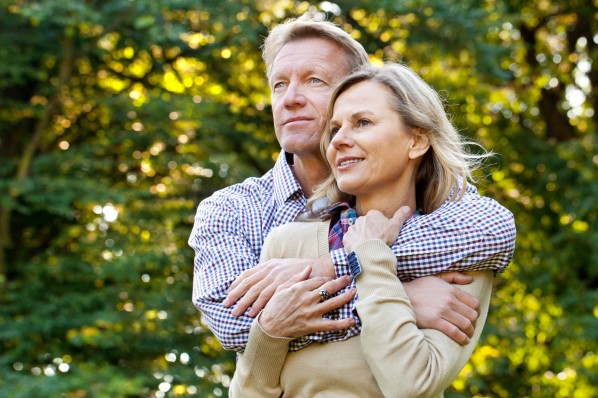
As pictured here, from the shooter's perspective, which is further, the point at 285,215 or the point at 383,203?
the point at 285,215

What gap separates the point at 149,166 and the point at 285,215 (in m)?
5.30

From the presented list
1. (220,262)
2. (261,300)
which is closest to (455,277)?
(261,300)

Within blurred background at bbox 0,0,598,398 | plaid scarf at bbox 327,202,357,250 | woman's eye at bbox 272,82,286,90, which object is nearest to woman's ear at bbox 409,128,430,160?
plaid scarf at bbox 327,202,357,250

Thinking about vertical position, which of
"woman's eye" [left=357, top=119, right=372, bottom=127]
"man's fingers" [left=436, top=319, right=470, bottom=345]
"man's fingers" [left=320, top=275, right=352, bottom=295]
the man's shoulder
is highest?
"woman's eye" [left=357, top=119, right=372, bottom=127]

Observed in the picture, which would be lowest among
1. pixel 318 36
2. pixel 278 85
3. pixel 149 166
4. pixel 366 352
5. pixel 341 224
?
pixel 149 166

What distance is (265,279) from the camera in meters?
2.31

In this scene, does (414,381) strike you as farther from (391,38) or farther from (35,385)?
(391,38)

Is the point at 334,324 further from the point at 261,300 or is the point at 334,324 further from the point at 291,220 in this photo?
the point at 291,220

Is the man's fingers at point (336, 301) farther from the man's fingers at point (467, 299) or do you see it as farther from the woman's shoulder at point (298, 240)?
the man's fingers at point (467, 299)

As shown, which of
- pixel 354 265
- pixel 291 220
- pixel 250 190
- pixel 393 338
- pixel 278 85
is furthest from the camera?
pixel 278 85

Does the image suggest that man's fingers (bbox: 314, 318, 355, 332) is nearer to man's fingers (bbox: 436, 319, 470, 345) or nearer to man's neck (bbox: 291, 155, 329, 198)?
man's fingers (bbox: 436, 319, 470, 345)

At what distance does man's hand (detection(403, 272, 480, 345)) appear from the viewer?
224 cm

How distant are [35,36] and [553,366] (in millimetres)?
5967

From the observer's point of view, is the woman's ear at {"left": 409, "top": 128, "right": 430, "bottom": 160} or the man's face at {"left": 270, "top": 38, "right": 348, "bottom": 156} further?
the man's face at {"left": 270, "top": 38, "right": 348, "bottom": 156}
